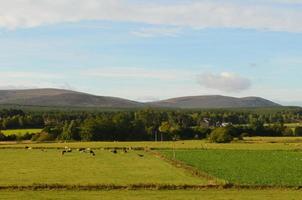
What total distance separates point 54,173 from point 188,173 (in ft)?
37.3

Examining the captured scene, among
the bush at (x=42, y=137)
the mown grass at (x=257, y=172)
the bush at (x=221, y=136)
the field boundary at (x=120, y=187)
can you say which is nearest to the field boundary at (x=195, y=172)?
the mown grass at (x=257, y=172)

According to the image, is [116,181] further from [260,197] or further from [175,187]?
[260,197]

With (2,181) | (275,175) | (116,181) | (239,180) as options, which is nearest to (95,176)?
(116,181)

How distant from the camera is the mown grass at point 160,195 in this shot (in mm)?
33031

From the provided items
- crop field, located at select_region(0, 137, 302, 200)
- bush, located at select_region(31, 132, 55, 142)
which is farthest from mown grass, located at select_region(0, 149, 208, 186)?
bush, located at select_region(31, 132, 55, 142)

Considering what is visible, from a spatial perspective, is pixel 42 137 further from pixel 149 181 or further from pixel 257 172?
Result: pixel 149 181

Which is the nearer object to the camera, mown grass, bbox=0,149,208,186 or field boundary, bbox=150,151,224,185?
field boundary, bbox=150,151,224,185

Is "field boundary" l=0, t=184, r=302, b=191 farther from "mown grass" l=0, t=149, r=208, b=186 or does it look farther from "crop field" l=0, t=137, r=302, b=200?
"mown grass" l=0, t=149, r=208, b=186

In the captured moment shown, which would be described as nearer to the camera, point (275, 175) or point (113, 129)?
point (275, 175)

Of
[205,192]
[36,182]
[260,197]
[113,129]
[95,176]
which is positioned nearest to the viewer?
[260,197]

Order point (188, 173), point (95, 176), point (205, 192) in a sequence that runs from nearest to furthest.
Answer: point (205, 192) < point (95, 176) < point (188, 173)

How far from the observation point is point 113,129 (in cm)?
13338

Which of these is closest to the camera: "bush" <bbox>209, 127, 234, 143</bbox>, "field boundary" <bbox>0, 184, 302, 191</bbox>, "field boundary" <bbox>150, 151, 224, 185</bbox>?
"field boundary" <bbox>0, 184, 302, 191</bbox>

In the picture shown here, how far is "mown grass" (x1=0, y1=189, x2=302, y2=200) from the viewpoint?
33.0 metres
